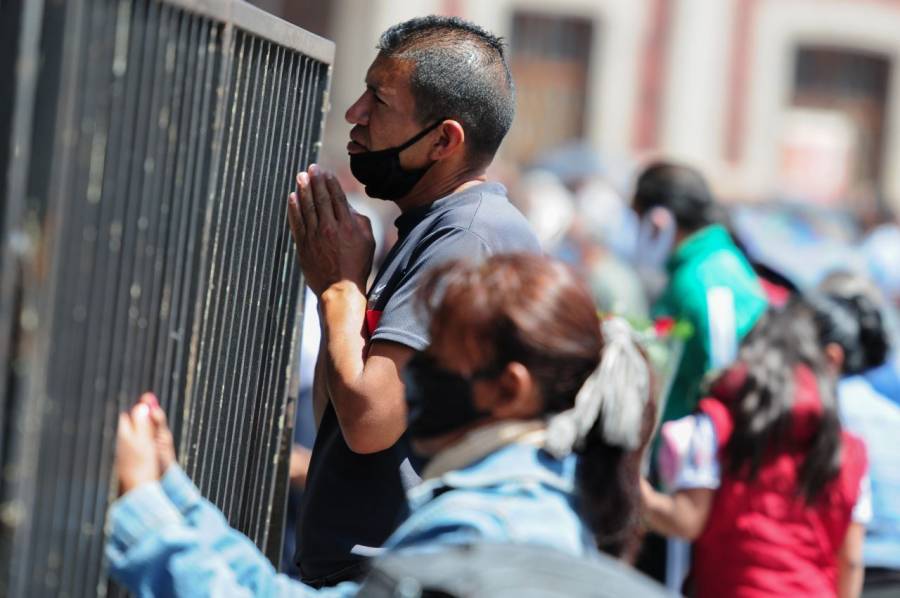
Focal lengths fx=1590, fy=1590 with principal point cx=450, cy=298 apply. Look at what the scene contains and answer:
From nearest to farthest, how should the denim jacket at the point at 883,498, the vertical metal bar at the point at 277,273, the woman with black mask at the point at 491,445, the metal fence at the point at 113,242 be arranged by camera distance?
the metal fence at the point at 113,242 → the woman with black mask at the point at 491,445 → the vertical metal bar at the point at 277,273 → the denim jacket at the point at 883,498

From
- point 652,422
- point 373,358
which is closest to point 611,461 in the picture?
point 652,422

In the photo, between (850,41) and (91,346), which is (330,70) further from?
(850,41)

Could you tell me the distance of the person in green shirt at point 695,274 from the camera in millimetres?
6180

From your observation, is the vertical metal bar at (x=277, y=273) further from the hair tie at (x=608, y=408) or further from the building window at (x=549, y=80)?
the building window at (x=549, y=80)

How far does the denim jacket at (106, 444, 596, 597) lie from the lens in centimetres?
227

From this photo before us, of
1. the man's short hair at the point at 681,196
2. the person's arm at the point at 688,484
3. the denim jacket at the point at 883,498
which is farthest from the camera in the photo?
the man's short hair at the point at 681,196

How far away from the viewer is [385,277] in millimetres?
3275

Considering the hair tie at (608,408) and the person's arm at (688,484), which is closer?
the hair tie at (608,408)

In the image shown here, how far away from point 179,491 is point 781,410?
2.41m

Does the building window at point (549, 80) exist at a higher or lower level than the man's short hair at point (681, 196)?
higher

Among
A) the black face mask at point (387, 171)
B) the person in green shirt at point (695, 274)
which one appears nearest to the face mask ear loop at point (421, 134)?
the black face mask at point (387, 171)

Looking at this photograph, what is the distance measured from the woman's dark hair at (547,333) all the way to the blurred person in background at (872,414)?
233 centimetres

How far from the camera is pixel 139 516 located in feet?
7.54

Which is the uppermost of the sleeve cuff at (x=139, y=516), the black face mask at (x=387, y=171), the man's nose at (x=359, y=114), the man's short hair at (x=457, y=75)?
the man's short hair at (x=457, y=75)
